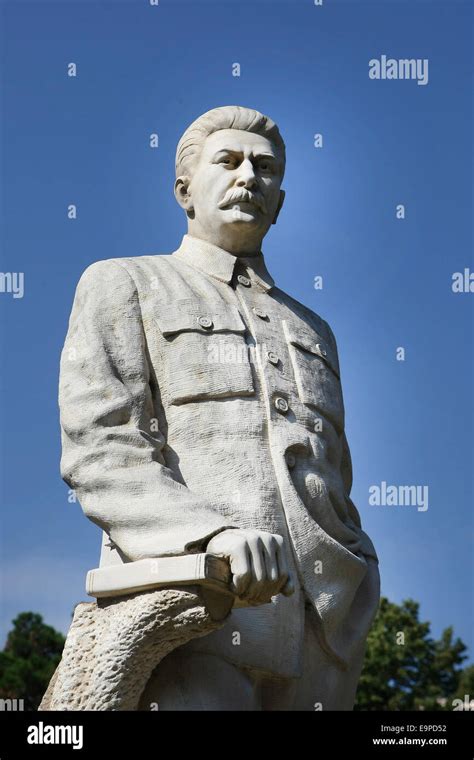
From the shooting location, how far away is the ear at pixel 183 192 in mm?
7941

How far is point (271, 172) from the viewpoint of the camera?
308 inches

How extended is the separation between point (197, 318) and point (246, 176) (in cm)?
94

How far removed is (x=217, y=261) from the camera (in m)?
7.71

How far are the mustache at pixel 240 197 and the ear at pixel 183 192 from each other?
12.8 inches

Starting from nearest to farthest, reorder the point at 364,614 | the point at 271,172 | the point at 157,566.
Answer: the point at 157,566, the point at 364,614, the point at 271,172

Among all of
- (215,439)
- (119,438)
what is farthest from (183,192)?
(119,438)

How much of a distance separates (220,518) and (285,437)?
2.61 ft

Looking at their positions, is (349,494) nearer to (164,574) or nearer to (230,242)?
(230,242)

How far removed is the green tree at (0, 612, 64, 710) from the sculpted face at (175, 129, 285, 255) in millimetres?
21377

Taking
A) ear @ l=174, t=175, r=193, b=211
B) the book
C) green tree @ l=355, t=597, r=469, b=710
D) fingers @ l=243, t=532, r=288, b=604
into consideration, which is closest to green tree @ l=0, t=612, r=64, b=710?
green tree @ l=355, t=597, r=469, b=710

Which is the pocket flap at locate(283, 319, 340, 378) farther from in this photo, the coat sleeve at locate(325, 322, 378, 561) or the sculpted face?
the sculpted face

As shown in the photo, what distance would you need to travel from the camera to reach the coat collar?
7.69 metres
